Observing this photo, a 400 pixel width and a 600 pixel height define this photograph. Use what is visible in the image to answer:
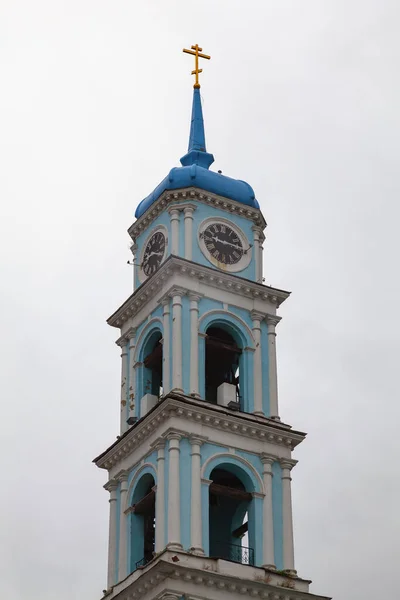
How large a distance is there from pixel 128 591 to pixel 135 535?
11.0 ft

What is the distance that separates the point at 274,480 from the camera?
49469 mm

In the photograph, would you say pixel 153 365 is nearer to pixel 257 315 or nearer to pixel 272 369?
pixel 257 315

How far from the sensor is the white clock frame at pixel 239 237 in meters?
52.9

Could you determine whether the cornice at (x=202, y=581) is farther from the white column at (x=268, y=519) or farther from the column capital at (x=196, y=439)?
the column capital at (x=196, y=439)

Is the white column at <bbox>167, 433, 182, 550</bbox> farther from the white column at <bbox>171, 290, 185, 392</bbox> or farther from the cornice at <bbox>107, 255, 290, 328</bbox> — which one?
the cornice at <bbox>107, 255, 290, 328</bbox>

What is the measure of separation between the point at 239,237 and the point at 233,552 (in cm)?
1151

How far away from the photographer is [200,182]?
54.3 metres

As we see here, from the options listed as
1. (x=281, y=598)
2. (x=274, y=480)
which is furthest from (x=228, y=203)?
(x=281, y=598)

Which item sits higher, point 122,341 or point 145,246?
point 145,246

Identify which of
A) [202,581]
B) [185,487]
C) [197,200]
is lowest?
[202,581]

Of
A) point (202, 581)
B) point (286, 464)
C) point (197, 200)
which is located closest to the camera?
point (202, 581)

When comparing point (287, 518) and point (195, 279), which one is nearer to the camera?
point (287, 518)

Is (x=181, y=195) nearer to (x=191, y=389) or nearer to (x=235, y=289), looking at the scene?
(x=235, y=289)

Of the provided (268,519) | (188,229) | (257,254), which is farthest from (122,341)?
(268,519)
